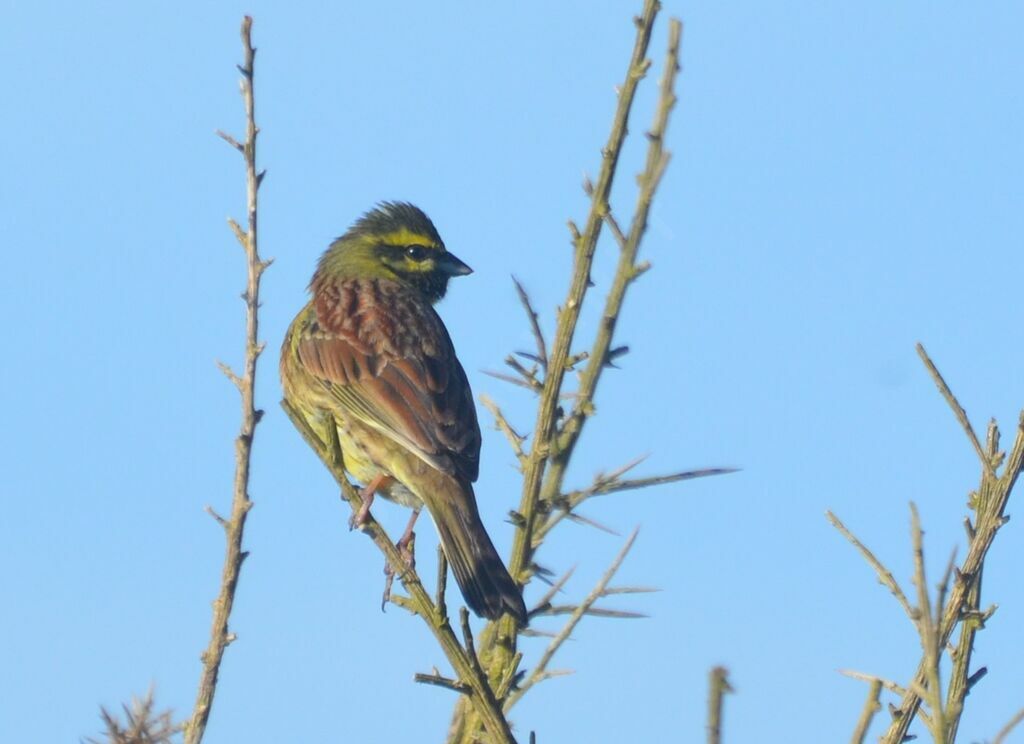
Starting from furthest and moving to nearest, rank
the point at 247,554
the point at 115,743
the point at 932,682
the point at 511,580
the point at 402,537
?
the point at 402,537 < the point at 511,580 < the point at 247,554 < the point at 115,743 < the point at 932,682

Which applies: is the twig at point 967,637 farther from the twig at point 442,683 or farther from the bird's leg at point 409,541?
the bird's leg at point 409,541

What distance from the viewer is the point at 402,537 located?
559 centimetres

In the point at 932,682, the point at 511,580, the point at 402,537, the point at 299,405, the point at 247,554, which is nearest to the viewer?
the point at 932,682

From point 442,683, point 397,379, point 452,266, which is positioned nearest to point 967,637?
point 442,683

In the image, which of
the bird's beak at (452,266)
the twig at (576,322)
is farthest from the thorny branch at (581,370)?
the bird's beak at (452,266)

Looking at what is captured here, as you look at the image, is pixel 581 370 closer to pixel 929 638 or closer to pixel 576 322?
pixel 576 322

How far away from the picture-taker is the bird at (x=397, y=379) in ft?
17.7

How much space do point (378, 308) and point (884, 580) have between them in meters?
4.09

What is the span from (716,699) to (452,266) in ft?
18.1

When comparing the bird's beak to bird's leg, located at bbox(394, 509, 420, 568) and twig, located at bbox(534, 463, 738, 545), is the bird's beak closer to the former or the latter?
bird's leg, located at bbox(394, 509, 420, 568)

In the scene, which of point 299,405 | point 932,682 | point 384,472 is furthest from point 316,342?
point 932,682

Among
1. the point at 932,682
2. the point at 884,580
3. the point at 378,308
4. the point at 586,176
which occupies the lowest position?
the point at 932,682

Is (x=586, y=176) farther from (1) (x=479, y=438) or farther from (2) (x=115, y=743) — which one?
(1) (x=479, y=438)

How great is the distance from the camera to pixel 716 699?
1.77 meters
